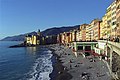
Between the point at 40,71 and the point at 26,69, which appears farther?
the point at 26,69

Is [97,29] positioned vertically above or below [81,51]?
above

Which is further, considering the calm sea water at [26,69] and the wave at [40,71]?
the calm sea water at [26,69]

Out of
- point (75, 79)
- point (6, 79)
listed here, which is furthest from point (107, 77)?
point (6, 79)

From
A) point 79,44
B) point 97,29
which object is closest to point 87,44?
point 79,44

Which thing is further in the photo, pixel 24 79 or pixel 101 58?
pixel 101 58

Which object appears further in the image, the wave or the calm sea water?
the calm sea water

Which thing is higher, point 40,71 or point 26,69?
point 40,71

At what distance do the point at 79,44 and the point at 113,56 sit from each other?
191ft

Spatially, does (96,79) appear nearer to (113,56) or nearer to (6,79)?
(113,56)

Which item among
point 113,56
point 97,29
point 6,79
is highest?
point 97,29

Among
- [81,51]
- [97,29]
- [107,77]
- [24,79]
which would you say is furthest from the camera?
[97,29]

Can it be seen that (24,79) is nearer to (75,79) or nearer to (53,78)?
(53,78)

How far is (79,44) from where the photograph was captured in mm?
118625

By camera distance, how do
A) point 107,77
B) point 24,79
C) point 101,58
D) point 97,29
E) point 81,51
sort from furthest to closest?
point 97,29 < point 81,51 < point 101,58 < point 24,79 < point 107,77
